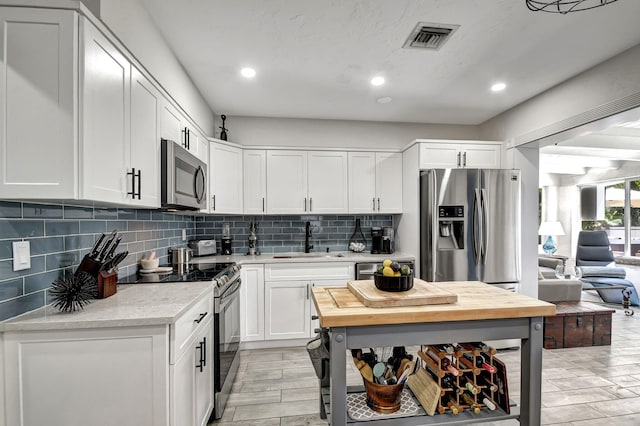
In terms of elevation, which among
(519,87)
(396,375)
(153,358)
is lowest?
(396,375)

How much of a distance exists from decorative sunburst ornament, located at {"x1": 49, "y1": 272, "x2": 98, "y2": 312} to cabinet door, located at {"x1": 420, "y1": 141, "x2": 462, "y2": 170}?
124 inches

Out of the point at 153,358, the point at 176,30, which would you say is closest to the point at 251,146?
the point at 176,30

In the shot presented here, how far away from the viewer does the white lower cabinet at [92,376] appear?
1266 mm

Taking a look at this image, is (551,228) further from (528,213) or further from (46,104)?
(46,104)

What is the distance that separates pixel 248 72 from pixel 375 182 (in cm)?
193

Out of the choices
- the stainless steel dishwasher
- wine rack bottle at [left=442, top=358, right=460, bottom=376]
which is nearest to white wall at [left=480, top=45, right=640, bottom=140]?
the stainless steel dishwasher

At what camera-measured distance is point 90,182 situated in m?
1.35

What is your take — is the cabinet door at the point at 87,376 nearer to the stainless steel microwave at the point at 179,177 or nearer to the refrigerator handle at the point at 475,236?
the stainless steel microwave at the point at 179,177

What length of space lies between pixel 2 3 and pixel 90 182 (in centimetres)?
75

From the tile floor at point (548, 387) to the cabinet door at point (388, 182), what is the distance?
6.25 ft

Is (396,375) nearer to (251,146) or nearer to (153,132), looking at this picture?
(153,132)

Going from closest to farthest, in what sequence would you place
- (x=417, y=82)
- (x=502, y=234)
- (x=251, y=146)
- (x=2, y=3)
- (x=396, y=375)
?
(x=2, y=3)
(x=396, y=375)
(x=417, y=82)
(x=502, y=234)
(x=251, y=146)

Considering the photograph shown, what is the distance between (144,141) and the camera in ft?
6.10

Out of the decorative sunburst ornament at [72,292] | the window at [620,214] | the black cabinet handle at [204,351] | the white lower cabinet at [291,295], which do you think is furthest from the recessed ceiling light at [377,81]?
the window at [620,214]
